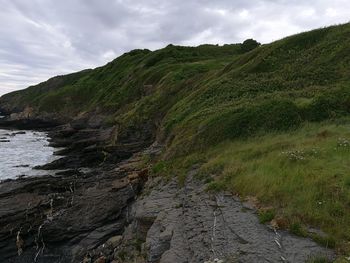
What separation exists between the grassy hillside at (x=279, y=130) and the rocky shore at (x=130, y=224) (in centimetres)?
87

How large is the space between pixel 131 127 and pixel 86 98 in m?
54.1

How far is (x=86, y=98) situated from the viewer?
94000mm

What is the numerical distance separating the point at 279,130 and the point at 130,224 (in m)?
8.98

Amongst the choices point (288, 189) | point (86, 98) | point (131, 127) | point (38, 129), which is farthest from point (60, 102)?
point (288, 189)

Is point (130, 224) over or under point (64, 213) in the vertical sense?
over

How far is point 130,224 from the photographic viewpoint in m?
18.1

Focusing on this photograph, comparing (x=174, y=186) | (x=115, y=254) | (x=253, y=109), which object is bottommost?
(x=115, y=254)

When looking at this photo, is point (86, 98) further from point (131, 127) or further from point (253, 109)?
point (253, 109)

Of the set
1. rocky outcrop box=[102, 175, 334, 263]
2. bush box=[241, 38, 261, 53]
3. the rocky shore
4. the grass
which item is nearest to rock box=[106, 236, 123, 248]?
the rocky shore

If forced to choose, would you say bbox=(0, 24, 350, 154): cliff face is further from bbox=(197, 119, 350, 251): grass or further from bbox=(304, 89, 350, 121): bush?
bbox=(197, 119, 350, 251): grass

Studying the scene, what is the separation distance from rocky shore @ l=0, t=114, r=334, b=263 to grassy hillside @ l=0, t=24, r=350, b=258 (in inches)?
34.1

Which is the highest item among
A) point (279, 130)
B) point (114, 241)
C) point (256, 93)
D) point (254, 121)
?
point (256, 93)

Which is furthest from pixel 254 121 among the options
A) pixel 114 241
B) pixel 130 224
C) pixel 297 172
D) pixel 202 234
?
pixel 202 234

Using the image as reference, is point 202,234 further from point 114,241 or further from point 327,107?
point 327,107
